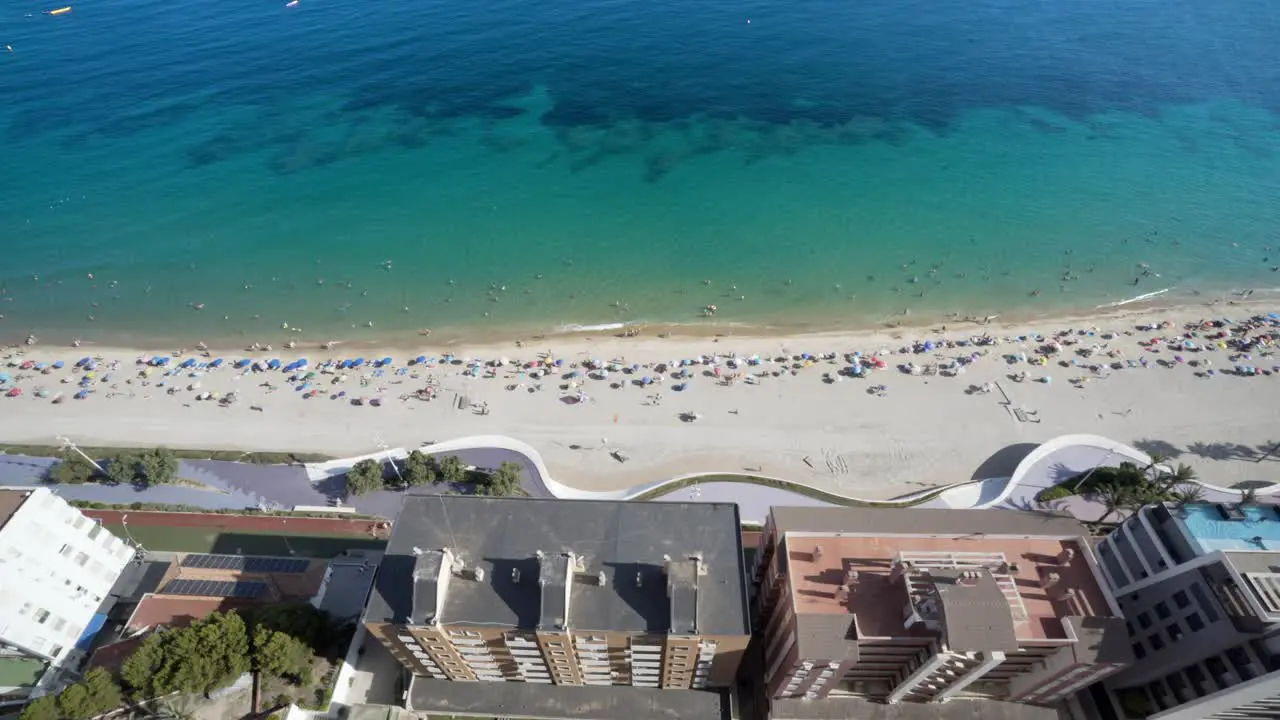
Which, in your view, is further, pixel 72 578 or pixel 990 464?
pixel 990 464

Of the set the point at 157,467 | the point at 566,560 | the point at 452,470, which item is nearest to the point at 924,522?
the point at 566,560

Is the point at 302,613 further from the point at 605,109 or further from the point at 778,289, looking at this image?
the point at 605,109

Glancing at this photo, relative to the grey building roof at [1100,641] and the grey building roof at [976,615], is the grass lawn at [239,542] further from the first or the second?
the grey building roof at [1100,641]

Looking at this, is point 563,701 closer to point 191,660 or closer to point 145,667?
point 191,660

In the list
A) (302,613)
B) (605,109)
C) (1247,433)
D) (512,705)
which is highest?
(605,109)

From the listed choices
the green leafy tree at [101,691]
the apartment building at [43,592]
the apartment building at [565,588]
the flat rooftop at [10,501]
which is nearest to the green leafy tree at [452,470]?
the apartment building at [565,588]

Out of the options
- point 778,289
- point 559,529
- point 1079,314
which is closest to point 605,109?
point 778,289
